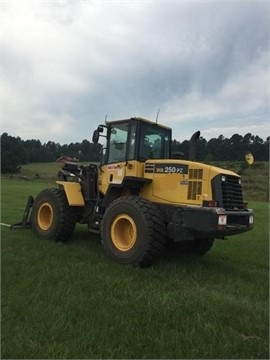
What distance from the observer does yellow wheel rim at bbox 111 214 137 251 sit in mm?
8234

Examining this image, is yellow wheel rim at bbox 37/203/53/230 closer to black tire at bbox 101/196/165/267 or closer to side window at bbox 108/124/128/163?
side window at bbox 108/124/128/163

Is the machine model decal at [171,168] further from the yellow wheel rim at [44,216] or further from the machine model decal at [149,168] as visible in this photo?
the yellow wheel rim at [44,216]

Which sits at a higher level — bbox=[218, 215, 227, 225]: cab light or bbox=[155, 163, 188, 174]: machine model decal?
bbox=[155, 163, 188, 174]: machine model decal

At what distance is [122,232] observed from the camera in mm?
8547

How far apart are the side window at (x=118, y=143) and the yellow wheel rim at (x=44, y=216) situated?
1.91 metres

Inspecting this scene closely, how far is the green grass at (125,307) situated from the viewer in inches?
182

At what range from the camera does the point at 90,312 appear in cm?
539

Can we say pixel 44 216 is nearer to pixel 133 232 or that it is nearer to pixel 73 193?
pixel 73 193

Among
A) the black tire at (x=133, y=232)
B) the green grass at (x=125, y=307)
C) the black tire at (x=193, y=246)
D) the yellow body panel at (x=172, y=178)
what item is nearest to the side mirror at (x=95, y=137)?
the yellow body panel at (x=172, y=178)

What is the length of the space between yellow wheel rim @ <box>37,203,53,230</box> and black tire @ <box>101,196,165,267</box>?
2.24 metres

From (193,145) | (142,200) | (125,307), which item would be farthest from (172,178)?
(125,307)

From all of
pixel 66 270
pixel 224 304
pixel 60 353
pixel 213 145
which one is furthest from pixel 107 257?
pixel 213 145

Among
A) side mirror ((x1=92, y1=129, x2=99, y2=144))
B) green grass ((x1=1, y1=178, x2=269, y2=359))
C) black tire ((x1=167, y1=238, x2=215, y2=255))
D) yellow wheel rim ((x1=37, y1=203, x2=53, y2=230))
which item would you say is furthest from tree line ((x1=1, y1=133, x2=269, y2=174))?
green grass ((x1=1, y1=178, x2=269, y2=359))

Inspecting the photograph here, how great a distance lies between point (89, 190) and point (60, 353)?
5.96m
